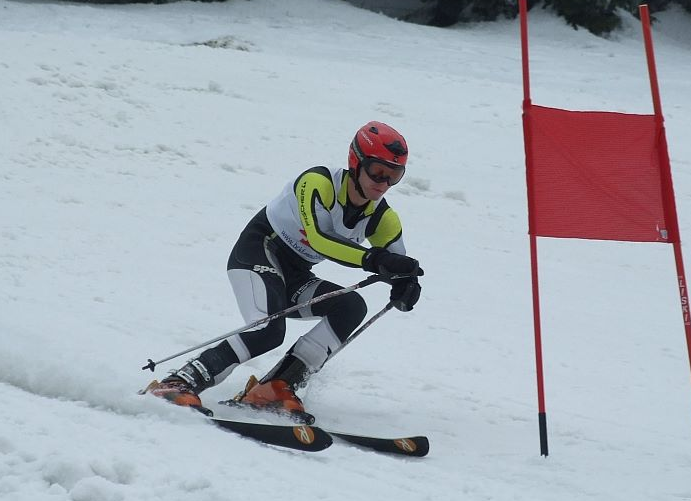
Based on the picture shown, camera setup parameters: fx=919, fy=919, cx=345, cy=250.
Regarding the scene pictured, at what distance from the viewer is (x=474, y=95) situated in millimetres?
14156

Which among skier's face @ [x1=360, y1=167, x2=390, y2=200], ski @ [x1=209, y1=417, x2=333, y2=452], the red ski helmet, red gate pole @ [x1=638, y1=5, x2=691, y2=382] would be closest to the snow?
ski @ [x1=209, y1=417, x2=333, y2=452]

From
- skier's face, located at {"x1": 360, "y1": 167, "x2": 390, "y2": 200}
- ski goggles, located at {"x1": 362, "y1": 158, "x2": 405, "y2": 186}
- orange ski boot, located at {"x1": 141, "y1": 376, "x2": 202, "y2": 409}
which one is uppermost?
ski goggles, located at {"x1": 362, "y1": 158, "x2": 405, "y2": 186}

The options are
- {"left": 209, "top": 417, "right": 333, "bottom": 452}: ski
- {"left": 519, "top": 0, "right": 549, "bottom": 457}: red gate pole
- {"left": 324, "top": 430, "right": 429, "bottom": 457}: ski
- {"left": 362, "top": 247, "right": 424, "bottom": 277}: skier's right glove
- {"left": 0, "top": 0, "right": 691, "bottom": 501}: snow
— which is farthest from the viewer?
{"left": 519, "top": 0, "right": 549, "bottom": 457}: red gate pole

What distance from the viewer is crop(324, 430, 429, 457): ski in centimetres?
429

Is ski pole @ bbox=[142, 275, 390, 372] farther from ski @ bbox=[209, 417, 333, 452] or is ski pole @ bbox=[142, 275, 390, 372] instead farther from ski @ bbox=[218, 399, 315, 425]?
ski @ bbox=[209, 417, 333, 452]

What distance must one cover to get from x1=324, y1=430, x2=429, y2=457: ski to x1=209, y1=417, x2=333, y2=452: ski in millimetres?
379

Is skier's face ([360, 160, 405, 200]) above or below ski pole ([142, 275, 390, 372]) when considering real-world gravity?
above

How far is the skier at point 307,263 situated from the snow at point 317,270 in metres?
0.35

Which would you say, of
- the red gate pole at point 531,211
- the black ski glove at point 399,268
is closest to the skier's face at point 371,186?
the black ski glove at point 399,268

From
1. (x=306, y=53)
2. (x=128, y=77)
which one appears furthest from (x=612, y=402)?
(x=306, y=53)

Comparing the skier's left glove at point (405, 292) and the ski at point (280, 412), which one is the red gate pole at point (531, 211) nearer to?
the skier's left glove at point (405, 292)

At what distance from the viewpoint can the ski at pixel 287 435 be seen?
12.9 ft

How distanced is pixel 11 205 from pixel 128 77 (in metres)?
4.56

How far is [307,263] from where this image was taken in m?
5.22
